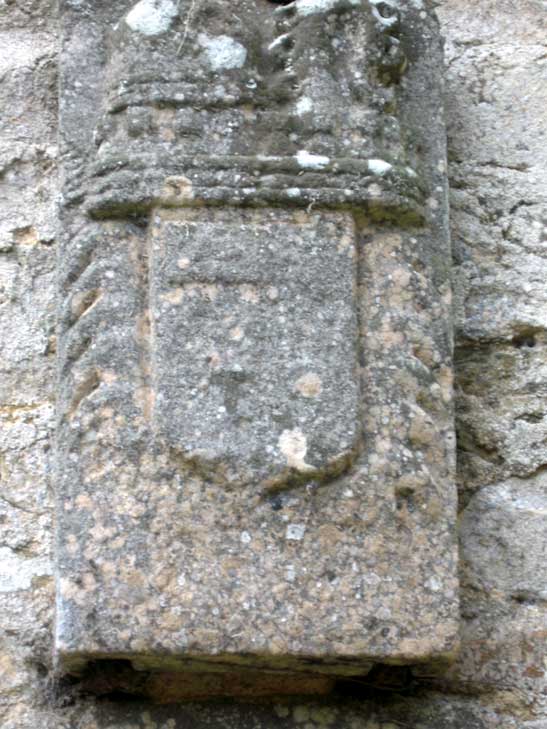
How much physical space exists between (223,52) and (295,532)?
838 mm

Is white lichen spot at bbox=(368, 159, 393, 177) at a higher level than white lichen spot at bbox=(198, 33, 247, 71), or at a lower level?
lower

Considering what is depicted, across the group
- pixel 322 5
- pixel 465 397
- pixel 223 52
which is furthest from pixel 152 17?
pixel 465 397

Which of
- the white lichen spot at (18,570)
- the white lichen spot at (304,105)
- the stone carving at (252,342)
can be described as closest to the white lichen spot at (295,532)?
the stone carving at (252,342)

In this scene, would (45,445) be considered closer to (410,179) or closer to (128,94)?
(128,94)

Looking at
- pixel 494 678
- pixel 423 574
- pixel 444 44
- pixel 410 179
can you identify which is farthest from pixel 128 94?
pixel 494 678

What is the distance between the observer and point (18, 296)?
2.64m

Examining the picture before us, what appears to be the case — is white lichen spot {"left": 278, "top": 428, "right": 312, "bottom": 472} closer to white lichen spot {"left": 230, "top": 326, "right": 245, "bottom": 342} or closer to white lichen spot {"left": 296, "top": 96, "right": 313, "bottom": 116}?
white lichen spot {"left": 230, "top": 326, "right": 245, "bottom": 342}

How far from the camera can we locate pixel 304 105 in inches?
99.2

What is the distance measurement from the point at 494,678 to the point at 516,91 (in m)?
1.13

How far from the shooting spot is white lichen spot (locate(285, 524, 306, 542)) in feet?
7.44

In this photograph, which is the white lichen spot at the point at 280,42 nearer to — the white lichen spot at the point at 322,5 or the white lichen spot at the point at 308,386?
the white lichen spot at the point at 322,5

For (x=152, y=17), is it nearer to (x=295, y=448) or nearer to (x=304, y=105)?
(x=304, y=105)

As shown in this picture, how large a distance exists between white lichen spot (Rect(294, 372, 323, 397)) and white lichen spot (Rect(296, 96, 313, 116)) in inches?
18.8

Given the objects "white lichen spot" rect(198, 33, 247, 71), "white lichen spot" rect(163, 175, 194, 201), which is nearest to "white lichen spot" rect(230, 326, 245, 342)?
"white lichen spot" rect(163, 175, 194, 201)
